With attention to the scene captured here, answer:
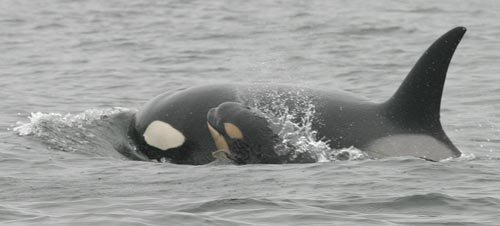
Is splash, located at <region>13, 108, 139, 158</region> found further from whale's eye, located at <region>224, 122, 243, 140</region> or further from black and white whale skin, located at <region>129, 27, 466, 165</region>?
whale's eye, located at <region>224, 122, 243, 140</region>

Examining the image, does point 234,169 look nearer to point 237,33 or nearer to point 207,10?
point 237,33

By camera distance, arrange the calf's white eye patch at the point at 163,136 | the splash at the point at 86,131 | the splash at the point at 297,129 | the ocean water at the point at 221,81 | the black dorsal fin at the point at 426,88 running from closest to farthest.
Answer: the ocean water at the point at 221,81, the black dorsal fin at the point at 426,88, the splash at the point at 297,129, the calf's white eye patch at the point at 163,136, the splash at the point at 86,131

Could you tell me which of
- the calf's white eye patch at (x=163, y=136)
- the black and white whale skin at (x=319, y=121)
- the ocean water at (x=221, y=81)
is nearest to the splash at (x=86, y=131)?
the ocean water at (x=221, y=81)

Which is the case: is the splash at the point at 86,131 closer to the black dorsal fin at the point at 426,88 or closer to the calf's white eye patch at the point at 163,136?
the calf's white eye patch at the point at 163,136

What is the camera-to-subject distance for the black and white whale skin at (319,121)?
12.1 meters

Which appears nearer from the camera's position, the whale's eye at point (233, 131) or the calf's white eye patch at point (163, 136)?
the whale's eye at point (233, 131)

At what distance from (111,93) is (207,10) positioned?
1238 cm

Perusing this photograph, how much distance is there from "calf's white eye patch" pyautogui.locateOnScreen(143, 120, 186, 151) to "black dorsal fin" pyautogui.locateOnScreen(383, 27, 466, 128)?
7.72ft

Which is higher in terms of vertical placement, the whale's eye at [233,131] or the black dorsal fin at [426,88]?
the black dorsal fin at [426,88]

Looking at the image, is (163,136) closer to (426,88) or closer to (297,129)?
(297,129)

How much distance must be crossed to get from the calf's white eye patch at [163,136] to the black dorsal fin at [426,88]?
7.72 ft

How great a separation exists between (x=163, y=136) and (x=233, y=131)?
113cm

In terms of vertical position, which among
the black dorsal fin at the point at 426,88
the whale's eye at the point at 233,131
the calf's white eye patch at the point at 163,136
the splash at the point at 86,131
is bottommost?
the splash at the point at 86,131

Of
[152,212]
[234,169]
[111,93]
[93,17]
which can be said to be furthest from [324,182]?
[93,17]
